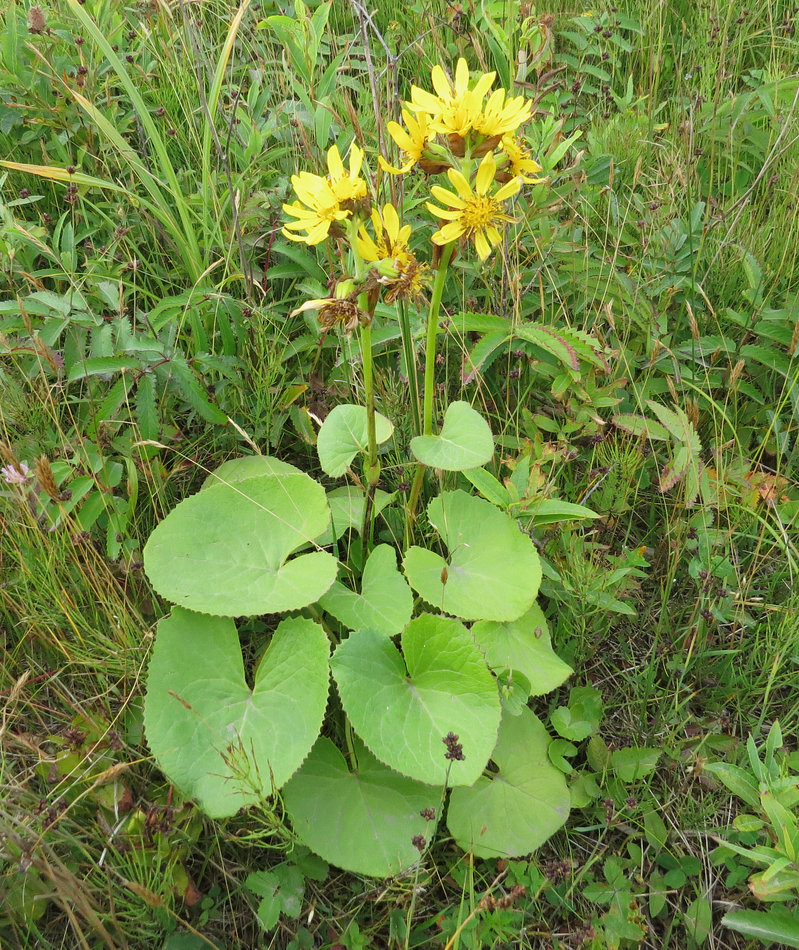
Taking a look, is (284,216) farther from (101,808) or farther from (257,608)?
(101,808)

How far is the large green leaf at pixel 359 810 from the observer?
1.35m

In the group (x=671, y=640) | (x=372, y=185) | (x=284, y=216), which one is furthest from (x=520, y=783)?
(x=284, y=216)

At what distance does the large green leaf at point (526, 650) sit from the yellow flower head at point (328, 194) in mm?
873

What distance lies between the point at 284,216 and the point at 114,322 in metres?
0.61

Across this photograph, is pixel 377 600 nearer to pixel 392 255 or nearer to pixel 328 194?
pixel 392 255

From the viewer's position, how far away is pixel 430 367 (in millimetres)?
1522

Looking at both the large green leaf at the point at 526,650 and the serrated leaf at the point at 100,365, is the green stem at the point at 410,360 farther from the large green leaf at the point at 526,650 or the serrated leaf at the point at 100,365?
the serrated leaf at the point at 100,365

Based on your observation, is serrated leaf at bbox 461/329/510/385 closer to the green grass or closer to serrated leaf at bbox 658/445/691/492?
the green grass

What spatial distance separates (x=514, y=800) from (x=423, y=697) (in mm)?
275

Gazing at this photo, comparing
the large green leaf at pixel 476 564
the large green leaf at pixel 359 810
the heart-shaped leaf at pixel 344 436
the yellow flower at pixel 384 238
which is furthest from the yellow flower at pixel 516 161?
the large green leaf at pixel 359 810

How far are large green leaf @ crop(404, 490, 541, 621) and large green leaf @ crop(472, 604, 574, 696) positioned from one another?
0.19 ft

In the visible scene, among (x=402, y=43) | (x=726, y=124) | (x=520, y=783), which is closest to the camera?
(x=520, y=783)

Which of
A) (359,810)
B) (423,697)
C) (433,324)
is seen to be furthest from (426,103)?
(359,810)

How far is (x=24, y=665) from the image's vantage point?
5.21 ft
